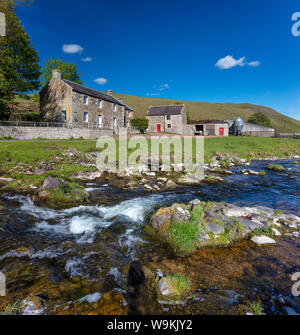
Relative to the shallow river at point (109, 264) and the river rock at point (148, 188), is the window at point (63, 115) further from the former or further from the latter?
the shallow river at point (109, 264)

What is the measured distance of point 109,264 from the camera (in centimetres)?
458

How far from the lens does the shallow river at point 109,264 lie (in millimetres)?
3453

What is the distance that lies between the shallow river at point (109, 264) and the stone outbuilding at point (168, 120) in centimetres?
4208

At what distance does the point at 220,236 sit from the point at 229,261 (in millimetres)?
867

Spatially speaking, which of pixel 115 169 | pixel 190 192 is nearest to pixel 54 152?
pixel 115 169

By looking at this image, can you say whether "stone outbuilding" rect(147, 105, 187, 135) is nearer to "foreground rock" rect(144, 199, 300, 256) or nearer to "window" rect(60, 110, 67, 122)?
"window" rect(60, 110, 67, 122)

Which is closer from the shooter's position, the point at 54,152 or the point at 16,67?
the point at 54,152

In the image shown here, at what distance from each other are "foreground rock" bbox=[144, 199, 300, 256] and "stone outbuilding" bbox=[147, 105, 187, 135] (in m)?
42.7

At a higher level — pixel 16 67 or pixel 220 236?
pixel 16 67

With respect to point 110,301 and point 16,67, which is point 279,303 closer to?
point 110,301

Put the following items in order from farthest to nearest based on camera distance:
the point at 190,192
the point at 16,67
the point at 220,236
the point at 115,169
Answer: the point at 16,67 → the point at 115,169 → the point at 190,192 → the point at 220,236

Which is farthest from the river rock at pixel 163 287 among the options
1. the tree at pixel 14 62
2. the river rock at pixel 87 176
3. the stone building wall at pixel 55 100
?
the stone building wall at pixel 55 100

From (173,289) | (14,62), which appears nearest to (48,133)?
(14,62)

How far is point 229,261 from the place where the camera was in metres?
4.73
